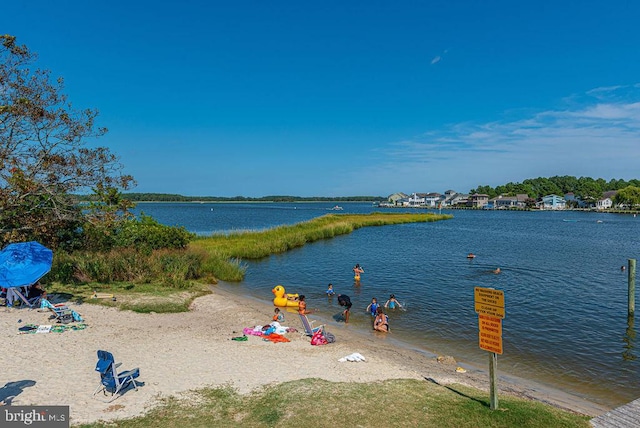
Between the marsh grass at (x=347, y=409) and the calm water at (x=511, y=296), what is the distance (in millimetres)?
4444

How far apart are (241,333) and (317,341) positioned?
3137 mm

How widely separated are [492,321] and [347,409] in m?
3.78

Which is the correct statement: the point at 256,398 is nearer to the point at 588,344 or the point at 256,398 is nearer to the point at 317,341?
the point at 317,341

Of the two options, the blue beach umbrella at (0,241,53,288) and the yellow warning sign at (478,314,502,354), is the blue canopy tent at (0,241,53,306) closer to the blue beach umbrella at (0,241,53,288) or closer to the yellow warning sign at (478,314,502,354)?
the blue beach umbrella at (0,241,53,288)

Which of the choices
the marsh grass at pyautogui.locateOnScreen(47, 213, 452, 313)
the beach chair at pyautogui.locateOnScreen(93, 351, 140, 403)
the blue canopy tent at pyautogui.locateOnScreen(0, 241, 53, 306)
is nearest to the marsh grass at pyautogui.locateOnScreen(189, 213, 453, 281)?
the marsh grass at pyautogui.locateOnScreen(47, 213, 452, 313)

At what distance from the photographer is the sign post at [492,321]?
859 cm

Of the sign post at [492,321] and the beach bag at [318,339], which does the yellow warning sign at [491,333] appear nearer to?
the sign post at [492,321]

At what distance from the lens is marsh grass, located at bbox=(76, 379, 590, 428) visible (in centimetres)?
853

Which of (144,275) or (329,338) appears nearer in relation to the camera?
(329,338)

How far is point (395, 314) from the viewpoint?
2050 cm

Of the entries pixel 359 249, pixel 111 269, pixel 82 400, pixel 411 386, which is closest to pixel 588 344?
pixel 411 386

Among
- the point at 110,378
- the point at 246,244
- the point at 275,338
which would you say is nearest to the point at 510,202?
the point at 246,244

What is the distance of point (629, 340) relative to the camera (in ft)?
55.7
